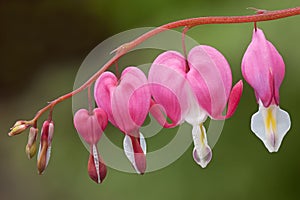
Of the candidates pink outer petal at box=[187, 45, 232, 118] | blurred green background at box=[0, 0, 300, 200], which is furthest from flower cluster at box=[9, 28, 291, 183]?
blurred green background at box=[0, 0, 300, 200]

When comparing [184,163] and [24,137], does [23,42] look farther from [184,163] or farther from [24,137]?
[184,163]

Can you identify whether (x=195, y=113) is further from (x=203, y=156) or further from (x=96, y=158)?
(x=96, y=158)

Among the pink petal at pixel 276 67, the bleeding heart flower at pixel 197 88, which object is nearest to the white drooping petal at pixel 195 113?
the bleeding heart flower at pixel 197 88

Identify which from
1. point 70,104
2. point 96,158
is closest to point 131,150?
point 96,158

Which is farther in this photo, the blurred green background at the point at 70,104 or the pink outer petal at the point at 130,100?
the blurred green background at the point at 70,104

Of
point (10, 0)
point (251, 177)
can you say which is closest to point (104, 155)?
point (251, 177)

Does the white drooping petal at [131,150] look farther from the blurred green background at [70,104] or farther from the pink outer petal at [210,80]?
the blurred green background at [70,104]
